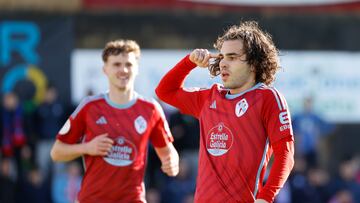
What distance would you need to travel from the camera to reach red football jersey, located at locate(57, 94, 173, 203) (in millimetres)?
6953

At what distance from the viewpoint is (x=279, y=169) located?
17.5ft

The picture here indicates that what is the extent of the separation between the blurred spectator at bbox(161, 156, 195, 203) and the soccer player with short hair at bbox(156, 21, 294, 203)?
23.6ft

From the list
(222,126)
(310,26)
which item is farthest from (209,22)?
(222,126)

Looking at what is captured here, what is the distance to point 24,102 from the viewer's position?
13898mm

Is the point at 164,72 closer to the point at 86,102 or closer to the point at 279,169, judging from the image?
the point at 86,102

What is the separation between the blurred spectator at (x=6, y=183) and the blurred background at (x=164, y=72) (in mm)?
15

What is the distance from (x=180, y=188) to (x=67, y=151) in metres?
6.15

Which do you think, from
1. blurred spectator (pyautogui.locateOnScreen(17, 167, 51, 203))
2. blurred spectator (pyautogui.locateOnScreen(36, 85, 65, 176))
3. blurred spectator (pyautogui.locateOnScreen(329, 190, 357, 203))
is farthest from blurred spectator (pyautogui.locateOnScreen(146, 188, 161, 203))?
blurred spectator (pyautogui.locateOnScreen(329, 190, 357, 203))

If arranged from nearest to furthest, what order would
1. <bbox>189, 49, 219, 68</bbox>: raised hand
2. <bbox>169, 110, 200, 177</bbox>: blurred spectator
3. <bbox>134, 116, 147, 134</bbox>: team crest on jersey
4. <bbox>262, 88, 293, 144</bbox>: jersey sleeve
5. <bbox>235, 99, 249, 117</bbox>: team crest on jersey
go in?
<bbox>262, 88, 293, 144</bbox>: jersey sleeve
<bbox>235, 99, 249, 117</bbox>: team crest on jersey
<bbox>189, 49, 219, 68</bbox>: raised hand
<bbox>134, 116, 147, 134</bbox>: team crest on jersey
<bbox>169, 110, 200, 177</bbox>: blurred spectator

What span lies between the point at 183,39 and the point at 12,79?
294cm

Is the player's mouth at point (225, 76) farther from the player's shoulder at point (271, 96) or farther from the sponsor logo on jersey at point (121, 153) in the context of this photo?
the sponsor logo on jersey at point (121, 153)

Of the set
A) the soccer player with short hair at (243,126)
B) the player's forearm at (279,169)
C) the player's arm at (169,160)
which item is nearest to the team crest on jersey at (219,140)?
the soccer player with short hair at (243,126)

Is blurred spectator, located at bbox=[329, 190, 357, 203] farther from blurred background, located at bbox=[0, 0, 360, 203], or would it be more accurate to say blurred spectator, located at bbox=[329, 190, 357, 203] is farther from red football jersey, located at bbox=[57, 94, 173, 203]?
red football jersey, located at bbox=[57, 94, 173, 203]

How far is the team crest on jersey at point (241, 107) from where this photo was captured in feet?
18.4
